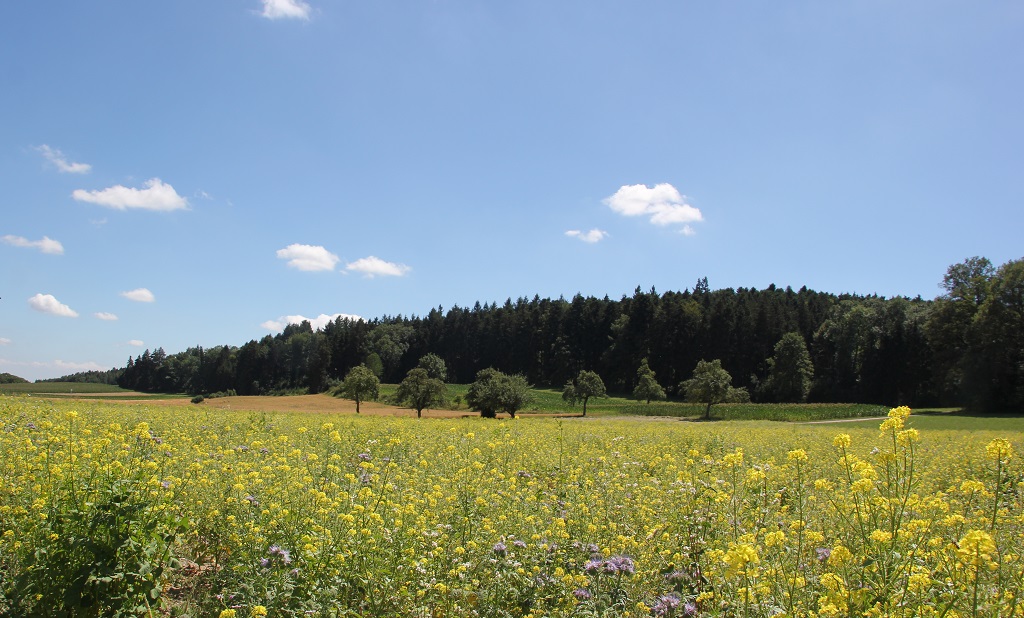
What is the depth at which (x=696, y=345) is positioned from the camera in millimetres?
94625

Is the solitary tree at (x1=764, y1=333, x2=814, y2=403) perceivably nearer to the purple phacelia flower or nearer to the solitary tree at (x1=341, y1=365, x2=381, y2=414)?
the solitary tree at (x1=341, y1=365, x2=381, y2=414)

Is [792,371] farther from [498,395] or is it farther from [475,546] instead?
[475,546]

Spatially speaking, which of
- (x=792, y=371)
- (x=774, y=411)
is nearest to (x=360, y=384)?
(x=774, y=411)

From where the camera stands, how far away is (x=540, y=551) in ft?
16.0

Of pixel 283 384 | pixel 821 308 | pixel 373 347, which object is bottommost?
pixel 283 384

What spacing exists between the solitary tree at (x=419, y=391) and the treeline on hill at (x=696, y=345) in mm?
52339

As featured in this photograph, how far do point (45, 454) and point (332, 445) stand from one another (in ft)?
19.0

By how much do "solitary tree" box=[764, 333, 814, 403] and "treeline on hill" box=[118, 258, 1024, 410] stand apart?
3.44 ft

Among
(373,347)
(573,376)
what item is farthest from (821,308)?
(373,347)

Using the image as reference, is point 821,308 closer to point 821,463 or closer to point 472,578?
point 821,463

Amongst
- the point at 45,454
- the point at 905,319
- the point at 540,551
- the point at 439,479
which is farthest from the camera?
the point at 905,319

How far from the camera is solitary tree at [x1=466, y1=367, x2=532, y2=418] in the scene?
52.6 m

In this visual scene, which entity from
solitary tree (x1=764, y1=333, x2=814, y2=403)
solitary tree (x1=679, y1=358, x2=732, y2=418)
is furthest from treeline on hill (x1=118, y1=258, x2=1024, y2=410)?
solitary tree (x1=679, y1=358, x2=732, y2=418)

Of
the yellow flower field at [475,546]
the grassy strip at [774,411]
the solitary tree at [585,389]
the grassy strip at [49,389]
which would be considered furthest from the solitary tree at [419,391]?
the grassy strip at [49,389]
